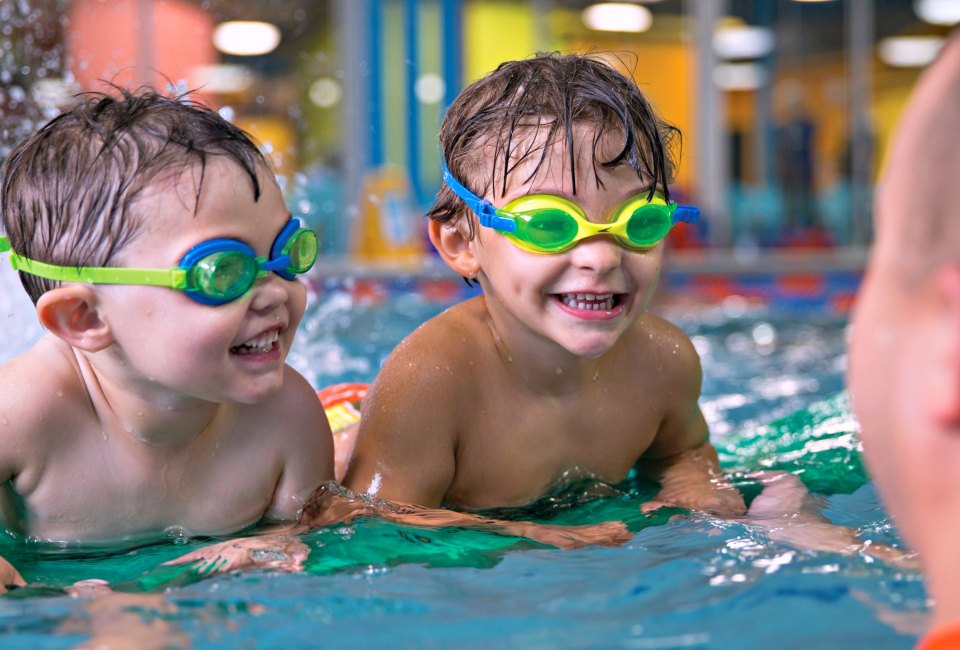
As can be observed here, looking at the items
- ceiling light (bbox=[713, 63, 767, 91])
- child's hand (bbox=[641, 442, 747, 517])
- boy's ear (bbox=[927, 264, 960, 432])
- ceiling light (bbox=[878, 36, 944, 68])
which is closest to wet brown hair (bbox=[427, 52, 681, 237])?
child's hand (bbox=[641, 442, 747, 517])

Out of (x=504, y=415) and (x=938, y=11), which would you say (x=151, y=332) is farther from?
(x=938, y=11)

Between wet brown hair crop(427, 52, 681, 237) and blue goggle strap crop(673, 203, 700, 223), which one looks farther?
blue goggle strap crop(673, 203, 700, 223)

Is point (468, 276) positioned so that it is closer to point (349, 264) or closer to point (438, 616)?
point (438, 616)

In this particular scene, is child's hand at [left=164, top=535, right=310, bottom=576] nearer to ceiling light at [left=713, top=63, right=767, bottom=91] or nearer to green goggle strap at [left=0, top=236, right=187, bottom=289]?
green goggle strap at [left=0, top=236, right=187, bottom=289]

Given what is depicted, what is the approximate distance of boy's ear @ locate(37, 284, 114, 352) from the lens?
211 cm

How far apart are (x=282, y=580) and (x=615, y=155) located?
113 centimetres

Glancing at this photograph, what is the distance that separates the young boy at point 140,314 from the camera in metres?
2.09

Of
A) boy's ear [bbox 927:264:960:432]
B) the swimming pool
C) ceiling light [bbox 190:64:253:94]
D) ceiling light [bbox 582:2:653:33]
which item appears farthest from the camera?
ceiling light [bbox 582:2:653:33]

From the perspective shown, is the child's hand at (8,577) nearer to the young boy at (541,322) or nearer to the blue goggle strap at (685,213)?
the young boy at (541,322)

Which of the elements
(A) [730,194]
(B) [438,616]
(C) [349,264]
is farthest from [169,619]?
(A) [730,194]

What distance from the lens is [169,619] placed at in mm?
1689

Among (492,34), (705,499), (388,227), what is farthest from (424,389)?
(492,34)

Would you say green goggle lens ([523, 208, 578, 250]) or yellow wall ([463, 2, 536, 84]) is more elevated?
yellow wall ([463, 2, 536, 84])

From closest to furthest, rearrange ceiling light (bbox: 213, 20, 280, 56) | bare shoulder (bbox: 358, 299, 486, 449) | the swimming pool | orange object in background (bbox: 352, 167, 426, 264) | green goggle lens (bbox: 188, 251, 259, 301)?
the swimming pool, green goggle lens (bbox: 188, 251, 259, 301), bare shoulder (bbox: 358, 299, 486, 449), orange object in background (bbox: 352, 167, 426, 264), ceiling light (bbox: 213, 20, 280, 56)
